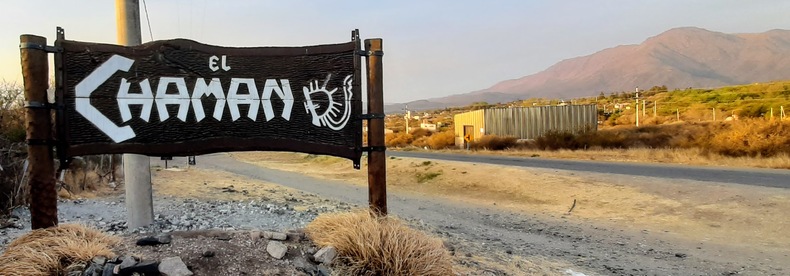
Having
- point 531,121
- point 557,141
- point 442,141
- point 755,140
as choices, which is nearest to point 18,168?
point 755,140

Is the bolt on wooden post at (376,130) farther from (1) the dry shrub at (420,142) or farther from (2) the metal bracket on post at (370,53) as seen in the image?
(1) the dry shrub at (420,142)

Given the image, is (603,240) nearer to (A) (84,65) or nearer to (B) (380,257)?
(B) (380,257)

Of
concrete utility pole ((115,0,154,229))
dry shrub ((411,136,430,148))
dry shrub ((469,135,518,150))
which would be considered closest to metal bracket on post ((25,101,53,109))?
concrete utility pole ((115,0,154,229))

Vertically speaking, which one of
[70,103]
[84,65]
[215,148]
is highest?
[84,65]

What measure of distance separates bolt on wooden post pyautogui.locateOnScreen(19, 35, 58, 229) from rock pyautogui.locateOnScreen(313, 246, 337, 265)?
2139mm

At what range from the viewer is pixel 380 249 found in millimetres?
4262

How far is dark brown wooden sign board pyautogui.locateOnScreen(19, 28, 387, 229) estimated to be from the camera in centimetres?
429

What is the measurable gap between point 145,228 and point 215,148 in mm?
3070

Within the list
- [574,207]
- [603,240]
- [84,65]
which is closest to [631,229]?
→ [603,240]

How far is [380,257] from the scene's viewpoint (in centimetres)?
421

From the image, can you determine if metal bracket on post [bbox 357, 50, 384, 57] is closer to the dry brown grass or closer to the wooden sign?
the wooden sign

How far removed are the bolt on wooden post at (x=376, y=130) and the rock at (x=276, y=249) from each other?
3.51ft

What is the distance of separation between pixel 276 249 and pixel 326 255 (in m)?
0.41

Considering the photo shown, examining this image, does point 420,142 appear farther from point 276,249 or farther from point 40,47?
point 40,47
